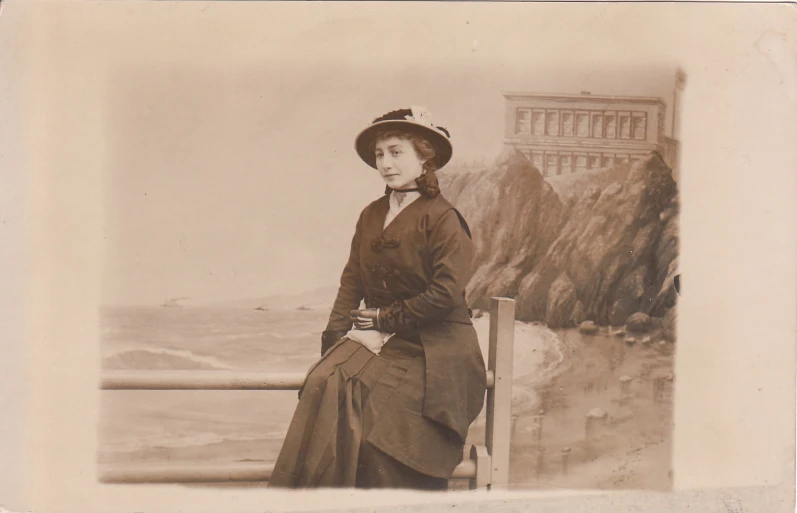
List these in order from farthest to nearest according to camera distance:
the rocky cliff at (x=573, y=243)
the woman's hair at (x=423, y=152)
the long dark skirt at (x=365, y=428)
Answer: the rocky cliff at (x=573, y=243) → the woman's hair at (x=423, y=152) → the long dark skirt at (x=365, y=428)

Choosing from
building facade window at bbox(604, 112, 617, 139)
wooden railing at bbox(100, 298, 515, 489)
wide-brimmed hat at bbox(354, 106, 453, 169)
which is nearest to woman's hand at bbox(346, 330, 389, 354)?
wooden railing at bbox(100, 298, 515, 489)

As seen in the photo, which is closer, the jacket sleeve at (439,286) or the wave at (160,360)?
the jacket sleeve at (439,286)

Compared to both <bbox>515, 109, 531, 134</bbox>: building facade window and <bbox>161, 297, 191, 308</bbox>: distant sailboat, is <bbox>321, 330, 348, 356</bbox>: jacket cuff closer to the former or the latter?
<bbox>161, 297, 191, 308</bbox>: distant sailboat

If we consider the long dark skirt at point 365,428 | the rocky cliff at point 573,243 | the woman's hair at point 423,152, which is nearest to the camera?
the long dark skirt at point 365,428

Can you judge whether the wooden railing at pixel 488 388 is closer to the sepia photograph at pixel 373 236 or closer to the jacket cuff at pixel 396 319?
the sepia photograph at pixel 373 236

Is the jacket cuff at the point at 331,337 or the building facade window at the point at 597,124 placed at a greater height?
the building facade window at the point at 597,124

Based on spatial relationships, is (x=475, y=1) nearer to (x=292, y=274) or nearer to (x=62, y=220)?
(x=292, y=274)

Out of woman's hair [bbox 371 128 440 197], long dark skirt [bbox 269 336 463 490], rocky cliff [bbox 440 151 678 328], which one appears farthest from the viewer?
rocky cliff [bbox 440 151 678 328]

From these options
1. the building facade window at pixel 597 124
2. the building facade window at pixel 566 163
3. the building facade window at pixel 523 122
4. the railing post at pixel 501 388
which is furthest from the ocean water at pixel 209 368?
the building facade window at pixel 597 124

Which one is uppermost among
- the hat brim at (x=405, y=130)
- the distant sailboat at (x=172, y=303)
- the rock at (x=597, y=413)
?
the hat brim at (x=405, y=130)
